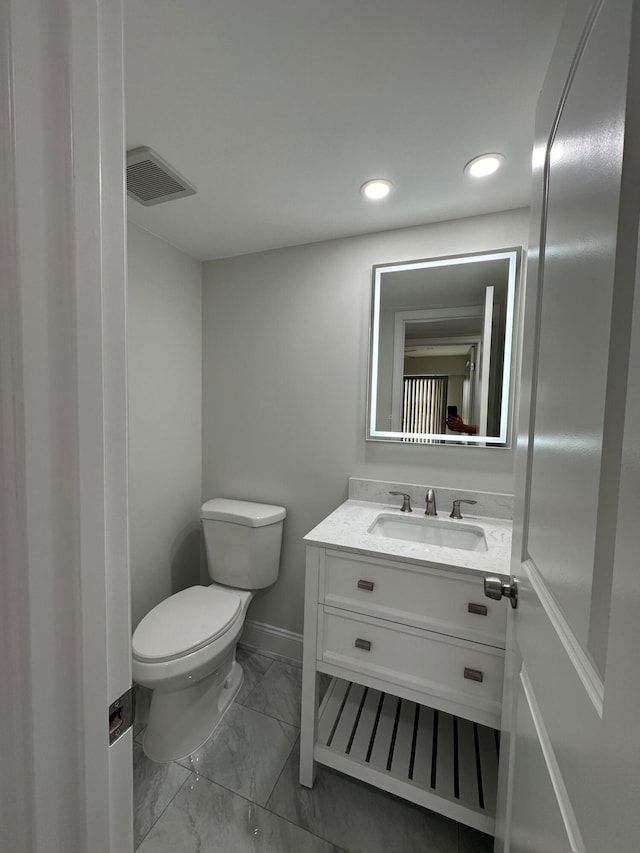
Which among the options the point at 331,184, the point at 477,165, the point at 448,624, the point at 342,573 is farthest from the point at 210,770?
the point at 477,165

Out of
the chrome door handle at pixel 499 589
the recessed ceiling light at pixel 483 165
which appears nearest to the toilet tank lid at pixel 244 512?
the chrome door handle at pixel 499 589

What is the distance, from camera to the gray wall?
1.55m

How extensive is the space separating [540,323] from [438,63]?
738 mm

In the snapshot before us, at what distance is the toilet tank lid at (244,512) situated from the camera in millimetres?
1685

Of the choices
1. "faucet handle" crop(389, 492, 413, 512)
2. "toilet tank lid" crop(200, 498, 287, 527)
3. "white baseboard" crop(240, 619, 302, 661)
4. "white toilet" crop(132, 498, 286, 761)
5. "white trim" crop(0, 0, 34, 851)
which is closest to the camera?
"white trim" crop(0, 0, 34, 851)

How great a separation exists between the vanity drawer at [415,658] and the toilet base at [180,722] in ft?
2.07

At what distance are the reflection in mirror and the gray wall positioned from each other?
64 mm

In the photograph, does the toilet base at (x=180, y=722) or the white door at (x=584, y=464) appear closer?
the white door at (x=584, y=464)

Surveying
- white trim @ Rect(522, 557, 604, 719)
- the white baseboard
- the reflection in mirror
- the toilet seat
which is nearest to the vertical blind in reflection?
the reflection in mirror

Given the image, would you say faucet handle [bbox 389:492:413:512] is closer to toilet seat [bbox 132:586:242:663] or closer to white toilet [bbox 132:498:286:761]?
white toilet [bbox 132:498:286:761]

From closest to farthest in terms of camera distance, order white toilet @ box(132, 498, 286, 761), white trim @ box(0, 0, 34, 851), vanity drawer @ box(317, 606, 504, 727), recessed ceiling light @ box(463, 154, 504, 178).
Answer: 1. white trim @ box(0, 0, 34, 851)
2. vanity drawer @ box(317, 606, 504, 727)
3. recessed ceiling light @ box(463, 154, 504, 178)
4. white toilet @ box(132, 498, 286, 761)

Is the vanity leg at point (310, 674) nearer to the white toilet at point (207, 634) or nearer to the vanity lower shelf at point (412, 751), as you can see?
the vanity lower shelf at point (412, 751)

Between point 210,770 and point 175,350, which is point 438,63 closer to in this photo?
point 175,350

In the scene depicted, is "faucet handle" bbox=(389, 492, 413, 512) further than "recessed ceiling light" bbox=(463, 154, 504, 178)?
Yes
